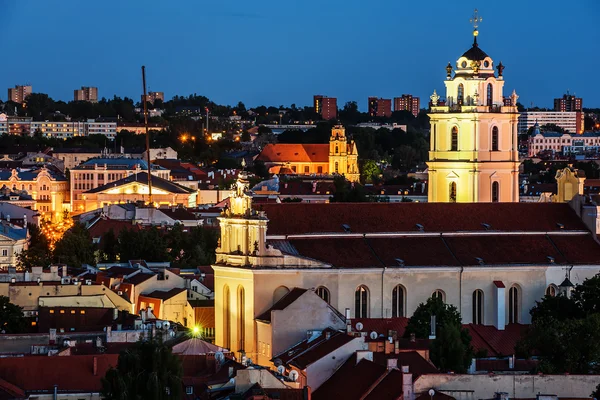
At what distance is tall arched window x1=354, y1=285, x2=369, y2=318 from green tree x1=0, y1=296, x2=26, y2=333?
10.2 m

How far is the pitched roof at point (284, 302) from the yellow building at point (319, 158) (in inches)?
4470

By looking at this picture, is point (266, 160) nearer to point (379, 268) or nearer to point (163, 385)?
point (379, 268)

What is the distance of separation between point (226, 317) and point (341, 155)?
123654 mm

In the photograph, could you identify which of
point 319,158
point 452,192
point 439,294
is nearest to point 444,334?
point 439,294

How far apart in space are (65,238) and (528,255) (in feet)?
112

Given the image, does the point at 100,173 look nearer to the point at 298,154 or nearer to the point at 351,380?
the point at 298,154

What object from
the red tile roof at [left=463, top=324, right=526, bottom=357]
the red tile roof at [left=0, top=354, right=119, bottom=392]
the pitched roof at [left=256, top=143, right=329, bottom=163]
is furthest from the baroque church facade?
the pitched roof at [left=256, top=143, right=329, bottom=163]

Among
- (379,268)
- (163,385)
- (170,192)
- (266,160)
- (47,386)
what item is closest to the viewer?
(163,385)

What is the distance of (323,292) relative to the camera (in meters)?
64.0

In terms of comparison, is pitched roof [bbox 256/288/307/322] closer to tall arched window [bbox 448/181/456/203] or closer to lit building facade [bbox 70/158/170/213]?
tall arched window [bbox 448/181/456/203]

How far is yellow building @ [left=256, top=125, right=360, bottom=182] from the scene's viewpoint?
609ft

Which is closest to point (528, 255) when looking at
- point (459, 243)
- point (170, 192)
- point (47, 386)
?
point (459, 243)

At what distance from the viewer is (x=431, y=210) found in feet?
225

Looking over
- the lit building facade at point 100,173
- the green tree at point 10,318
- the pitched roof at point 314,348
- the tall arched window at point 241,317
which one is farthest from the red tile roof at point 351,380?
the lit building facade at point 100,173
